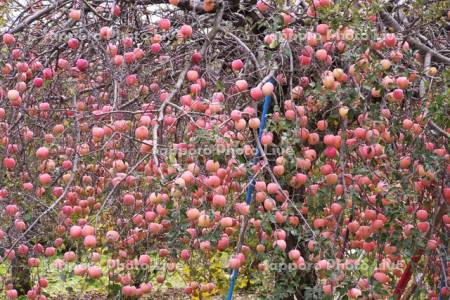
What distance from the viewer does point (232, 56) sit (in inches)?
136

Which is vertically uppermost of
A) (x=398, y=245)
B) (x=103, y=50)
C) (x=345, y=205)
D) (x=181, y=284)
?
(x=103, y=50)

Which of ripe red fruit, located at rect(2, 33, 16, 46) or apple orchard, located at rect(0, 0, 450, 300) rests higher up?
ripe red fruit, located at rect(2, 33, 16, 46)

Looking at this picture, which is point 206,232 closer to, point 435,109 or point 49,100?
point 435,109

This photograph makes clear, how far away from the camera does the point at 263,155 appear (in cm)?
196

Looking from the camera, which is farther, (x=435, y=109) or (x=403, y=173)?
(x=403, y=173)

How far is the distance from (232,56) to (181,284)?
364 centimetres

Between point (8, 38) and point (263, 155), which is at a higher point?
point (8, 38)

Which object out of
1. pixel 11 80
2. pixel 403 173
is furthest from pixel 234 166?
pixel 11 80

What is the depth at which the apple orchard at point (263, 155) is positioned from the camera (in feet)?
6.75

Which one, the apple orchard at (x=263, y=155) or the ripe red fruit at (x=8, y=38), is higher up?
the ripe red fruit at (x=8, y=38)

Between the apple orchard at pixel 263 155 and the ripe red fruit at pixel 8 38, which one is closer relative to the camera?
the apple orchard at pixel 263 155

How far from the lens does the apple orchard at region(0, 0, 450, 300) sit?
81.0 inches

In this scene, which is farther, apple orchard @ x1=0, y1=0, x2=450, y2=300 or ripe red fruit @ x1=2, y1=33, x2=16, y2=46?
ripe red fruit @ x1=2, y1=33, x2=16, y2=46

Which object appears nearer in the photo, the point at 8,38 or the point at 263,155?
the point at 263,155
